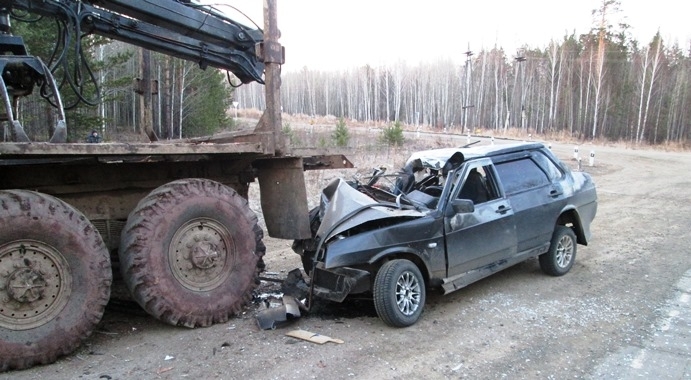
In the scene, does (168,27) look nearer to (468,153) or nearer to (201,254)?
(201,254)

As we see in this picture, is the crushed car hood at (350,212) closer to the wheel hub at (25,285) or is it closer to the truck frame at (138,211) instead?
the truck frame at (138,211)

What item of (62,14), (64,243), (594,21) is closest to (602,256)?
(64,243)

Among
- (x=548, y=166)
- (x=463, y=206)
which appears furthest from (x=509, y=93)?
(x=463, y=206)

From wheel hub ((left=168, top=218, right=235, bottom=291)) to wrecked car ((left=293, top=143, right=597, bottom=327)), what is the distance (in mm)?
936

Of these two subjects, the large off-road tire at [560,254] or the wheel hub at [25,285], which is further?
the large off-road tire at [560,254]

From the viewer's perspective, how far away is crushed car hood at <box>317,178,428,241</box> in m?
5.18

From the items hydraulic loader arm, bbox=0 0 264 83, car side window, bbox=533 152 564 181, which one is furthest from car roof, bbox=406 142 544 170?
hydraulic loader arm, bbox=0 0 264 83

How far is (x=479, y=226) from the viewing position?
5.71 m

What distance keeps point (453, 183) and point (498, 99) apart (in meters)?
66.2

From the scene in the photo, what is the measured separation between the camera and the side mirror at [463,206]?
17.8 feet

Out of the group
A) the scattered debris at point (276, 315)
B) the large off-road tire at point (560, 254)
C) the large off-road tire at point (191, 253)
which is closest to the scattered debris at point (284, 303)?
the scattered debris at point (276, 315)

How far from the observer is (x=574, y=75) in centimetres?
5872

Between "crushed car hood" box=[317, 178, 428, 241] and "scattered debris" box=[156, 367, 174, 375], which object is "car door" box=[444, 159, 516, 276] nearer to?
"crushed car hood" box=[317, 178, 428, 241]

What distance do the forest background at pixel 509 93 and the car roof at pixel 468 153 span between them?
14.3 m
